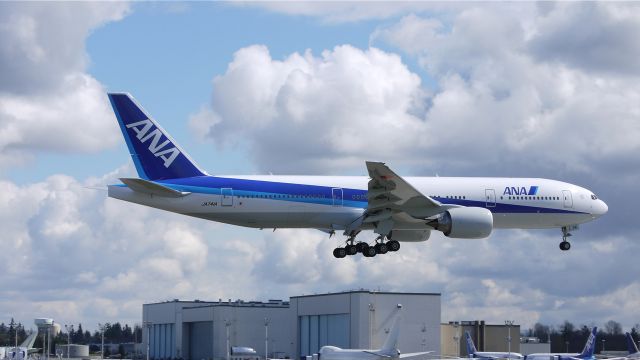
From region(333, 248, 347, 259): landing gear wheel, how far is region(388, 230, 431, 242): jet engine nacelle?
399 cm

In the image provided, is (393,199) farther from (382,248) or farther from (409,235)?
(409,235)

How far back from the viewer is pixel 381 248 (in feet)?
221

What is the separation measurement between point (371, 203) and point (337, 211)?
2133 millimetres

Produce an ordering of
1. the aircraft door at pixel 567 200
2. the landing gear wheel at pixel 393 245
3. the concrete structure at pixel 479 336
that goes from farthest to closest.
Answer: the concrete structure at pixel 479 336 → the aircraft door at pixel 567 200 → the landing gear wheel at pixel 393 245

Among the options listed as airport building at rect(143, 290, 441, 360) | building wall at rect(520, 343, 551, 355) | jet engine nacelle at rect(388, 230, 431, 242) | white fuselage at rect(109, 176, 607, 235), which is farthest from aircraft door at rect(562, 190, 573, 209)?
building wall at rect(520, 343, 551, 355)

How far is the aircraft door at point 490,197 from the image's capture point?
67250mm

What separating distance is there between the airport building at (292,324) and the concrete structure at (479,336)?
238 inches

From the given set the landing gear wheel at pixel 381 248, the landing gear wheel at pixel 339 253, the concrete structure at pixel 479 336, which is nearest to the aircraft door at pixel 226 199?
the landing gear wheel at pixel 339 253

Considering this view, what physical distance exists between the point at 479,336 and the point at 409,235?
5709 cm

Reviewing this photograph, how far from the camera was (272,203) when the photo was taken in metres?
63.6

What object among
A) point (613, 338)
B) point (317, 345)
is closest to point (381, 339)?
point (317, 345)

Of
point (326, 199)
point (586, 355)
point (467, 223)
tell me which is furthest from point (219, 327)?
point (467, 223)

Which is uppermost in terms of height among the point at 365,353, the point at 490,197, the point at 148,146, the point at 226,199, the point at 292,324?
the point at 148,146

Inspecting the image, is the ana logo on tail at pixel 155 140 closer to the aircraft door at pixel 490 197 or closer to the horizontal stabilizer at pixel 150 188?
the horizontal stabilizer at pixel 150 188
